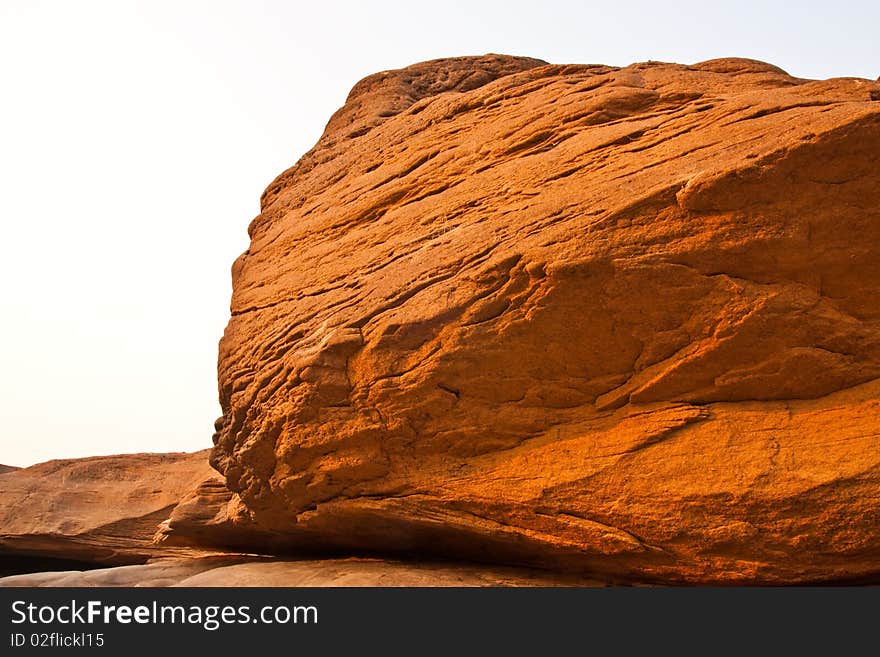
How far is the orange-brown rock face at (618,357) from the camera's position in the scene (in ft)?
22.2

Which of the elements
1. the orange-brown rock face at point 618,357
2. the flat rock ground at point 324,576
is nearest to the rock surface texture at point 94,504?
the flat rock ground at point 324,576

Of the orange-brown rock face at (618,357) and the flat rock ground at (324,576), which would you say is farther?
the flat rock ground at (324,576)

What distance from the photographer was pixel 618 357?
7.40 metres

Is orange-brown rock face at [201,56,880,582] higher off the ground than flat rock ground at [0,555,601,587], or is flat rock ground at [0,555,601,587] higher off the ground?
orange-brown rock face at [201,56,880,582]

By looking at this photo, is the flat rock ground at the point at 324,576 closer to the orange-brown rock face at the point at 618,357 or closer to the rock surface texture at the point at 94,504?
the orange-brown rock face at the point at 618,357

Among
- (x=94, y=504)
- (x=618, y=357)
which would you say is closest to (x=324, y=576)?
(x=618, y=357)

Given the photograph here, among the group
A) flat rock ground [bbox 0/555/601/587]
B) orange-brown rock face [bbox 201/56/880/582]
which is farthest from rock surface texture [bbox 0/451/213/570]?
orange-brown rock face [bbox 201/56/880/582]

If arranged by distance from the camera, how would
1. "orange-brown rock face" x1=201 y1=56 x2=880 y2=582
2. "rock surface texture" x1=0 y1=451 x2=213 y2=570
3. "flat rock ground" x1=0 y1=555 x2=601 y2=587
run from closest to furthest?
"orange-brown rock face" x1=201 y1=56 x2=880 y2=582 < "flat rock ground" x1=0 y1=555 x2=601 y2=587 < "rock surface texture" x1=0 y1=451 x2=213 y2=570

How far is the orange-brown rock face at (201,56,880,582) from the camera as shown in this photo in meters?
6.78

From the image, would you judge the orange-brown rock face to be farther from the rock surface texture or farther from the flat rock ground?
the rock surface texture

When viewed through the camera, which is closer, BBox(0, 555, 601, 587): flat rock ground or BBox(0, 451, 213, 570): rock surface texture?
BBox(0, 555, 601, 587): flat rock ground

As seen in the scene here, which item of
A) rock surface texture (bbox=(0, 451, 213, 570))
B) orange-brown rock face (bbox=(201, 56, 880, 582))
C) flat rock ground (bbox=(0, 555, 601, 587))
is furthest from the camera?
rock surface texture (bbox=(0, 451, 213, 570))

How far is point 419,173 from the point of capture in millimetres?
9414

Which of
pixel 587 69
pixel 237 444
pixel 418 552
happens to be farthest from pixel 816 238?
pixel 237 444
